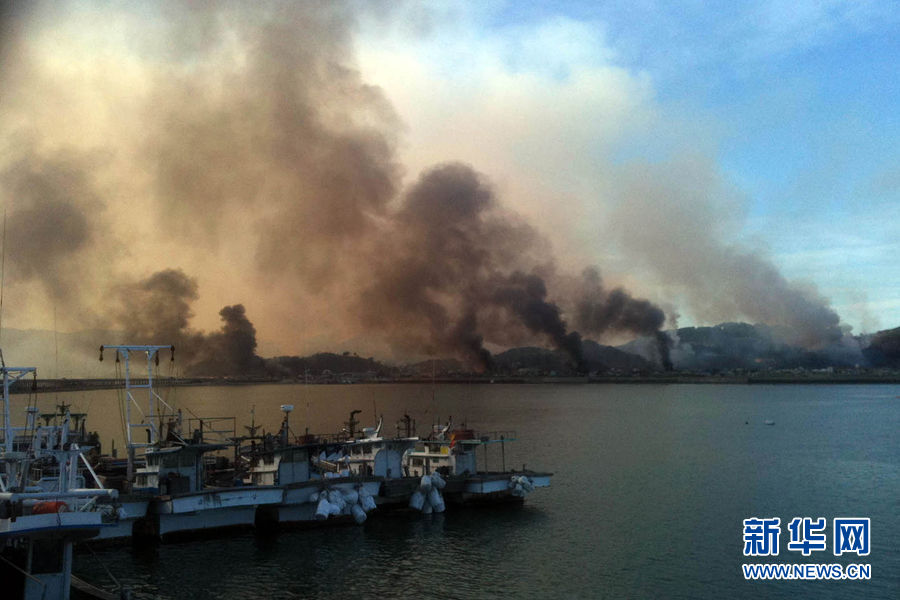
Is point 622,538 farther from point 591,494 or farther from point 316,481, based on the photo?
point 316,481

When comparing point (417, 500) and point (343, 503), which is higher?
point (343, 503)

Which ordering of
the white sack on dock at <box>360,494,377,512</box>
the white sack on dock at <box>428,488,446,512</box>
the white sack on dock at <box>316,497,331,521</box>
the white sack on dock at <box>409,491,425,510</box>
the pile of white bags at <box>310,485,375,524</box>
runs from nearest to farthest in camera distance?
the white sack on dock at <box>316,497,331,521</box>
the pile of white bags at <box>310,485,375,524</box>
the white sack on dock at <box>360,494,377,512</box>
the white sack on dock at <box>409,491,425,510</box>
the white sack on dock at <box>428,488,446,512</box>

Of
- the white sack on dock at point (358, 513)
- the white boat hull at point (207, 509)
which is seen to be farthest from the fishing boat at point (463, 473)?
the white boat hull at point (207, 509)

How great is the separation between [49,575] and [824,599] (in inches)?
1323

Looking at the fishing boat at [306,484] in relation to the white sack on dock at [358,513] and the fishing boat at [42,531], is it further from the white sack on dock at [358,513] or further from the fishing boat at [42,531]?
the fishing boat at [42,531]

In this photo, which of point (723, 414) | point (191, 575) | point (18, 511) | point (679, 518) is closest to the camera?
point (18, 511)

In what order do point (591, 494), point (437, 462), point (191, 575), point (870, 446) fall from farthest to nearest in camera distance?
point (870, 446)
point (591, 494)
point (437, 462)
point (191, 575)

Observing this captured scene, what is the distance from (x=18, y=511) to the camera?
84.7ft

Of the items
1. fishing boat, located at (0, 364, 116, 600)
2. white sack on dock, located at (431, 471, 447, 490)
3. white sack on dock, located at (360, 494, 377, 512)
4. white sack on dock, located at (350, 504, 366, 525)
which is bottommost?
white sack on dock, located at (350, 504, 366, 525)

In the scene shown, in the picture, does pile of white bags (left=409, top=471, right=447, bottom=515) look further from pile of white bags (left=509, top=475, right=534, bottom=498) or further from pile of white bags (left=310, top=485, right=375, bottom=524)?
pile of white bags (left=509, top=475, right=534, bottom=498)

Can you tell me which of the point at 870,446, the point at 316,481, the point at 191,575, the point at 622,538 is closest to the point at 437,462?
the point at 316,481

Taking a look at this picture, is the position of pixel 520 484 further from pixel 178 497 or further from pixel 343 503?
pixel 178 497

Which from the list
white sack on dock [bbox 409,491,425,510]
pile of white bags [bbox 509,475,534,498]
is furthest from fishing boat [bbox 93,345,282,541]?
pile of white bags [bbox 509,475,534,498]

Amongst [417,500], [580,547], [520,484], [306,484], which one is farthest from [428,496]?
[580,547]
